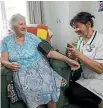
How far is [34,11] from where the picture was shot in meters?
3.21

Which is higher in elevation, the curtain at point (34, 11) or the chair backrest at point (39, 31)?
the curtain at point (34, 11)

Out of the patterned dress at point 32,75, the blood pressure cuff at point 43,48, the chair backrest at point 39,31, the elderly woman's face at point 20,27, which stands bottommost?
the patterned dress at point 32,75

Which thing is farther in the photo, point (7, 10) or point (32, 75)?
point (7, 10)

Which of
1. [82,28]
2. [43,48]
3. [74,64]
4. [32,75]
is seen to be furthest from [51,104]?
[82,28]

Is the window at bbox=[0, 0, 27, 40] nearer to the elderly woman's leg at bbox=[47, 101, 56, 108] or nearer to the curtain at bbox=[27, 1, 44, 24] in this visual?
the curtain at bbox=[27, 1, 44, 24]

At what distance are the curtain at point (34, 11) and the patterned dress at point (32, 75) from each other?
1.20 meters

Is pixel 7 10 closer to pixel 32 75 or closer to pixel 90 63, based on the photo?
pixel 32 75

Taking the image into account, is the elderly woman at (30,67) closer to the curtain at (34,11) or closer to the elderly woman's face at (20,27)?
the elderly woman's face at (20,27)

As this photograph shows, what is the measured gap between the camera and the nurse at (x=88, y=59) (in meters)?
1.78

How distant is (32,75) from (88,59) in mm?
562

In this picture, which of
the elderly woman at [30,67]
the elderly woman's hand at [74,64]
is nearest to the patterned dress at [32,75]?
the elderly woman at [30,67]

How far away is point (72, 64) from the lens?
6.52 feet

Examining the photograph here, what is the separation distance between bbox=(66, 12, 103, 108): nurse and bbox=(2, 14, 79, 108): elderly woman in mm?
161

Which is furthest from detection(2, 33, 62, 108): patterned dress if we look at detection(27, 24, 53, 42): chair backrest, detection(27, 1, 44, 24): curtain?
detection(27, 1, 44, 24): curtain
